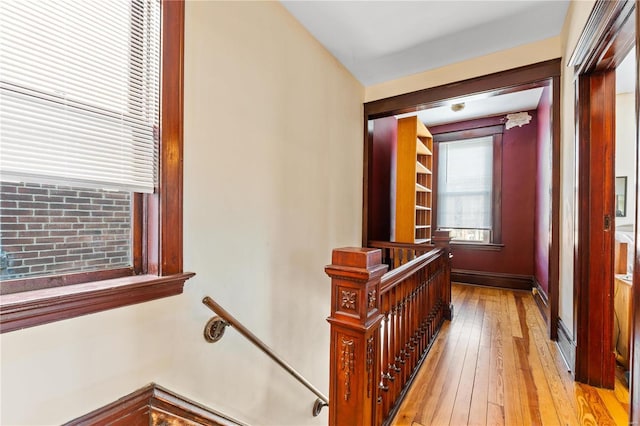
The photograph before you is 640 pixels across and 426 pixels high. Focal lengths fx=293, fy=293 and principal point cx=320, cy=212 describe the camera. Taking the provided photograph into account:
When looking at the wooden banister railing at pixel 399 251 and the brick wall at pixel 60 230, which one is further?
the wooden banister railing at pixel 399 251

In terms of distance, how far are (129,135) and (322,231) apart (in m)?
1.64

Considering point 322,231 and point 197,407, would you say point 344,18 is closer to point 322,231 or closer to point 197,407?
point 322,231

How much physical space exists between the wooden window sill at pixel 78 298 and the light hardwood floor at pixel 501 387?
134 cm

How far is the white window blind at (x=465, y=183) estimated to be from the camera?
A: 15.0 ft

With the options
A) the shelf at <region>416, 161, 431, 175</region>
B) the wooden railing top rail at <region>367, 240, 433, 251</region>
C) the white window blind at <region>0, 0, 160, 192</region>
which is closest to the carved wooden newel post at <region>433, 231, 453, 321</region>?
the wooden railing top rail at <region>367, 240, 433, 251</region>

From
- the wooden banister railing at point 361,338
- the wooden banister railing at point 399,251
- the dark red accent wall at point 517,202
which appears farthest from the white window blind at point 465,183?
the wooden banister railing at point 361,338

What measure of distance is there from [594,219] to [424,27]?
5.65ft

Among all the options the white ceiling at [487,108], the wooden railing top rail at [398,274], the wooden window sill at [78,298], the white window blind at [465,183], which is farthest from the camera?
the white window blind at [465,183]

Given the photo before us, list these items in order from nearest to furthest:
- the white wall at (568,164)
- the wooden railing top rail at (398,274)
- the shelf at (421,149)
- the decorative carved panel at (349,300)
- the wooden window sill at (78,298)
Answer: the wooden window sill at (78,298)
the decorative carved panel at (349,300)
the wooden railing top rail at (398,274)
the white wall at (568,164)
the shelf at (421,149)

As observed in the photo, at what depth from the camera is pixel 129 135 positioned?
1229 mm

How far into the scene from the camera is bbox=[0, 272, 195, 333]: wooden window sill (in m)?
0.90

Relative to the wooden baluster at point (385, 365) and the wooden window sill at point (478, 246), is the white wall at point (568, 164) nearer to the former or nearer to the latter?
the wooden baluster at point (385, 365)

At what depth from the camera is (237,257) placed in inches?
66.6

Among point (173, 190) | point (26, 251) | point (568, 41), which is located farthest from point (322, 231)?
point (568, 41)
